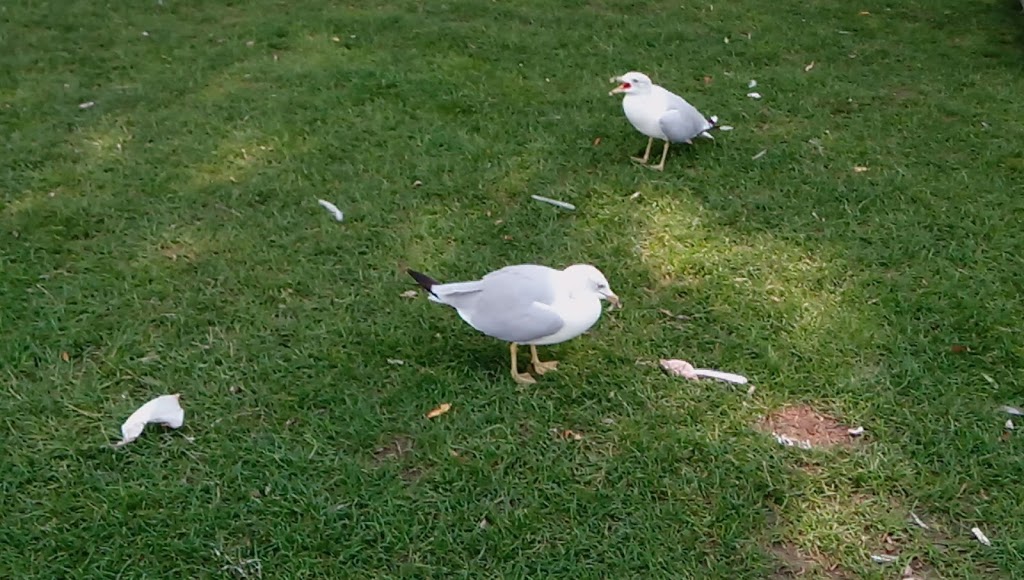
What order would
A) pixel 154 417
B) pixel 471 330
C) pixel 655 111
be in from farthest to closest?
1. pixel 655 111
2. pixel 471 330
3. pixel 154 417

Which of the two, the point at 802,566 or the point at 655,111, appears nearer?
the point at 802,566

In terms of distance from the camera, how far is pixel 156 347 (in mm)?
3154

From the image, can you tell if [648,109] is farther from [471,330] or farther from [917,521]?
[917,521]

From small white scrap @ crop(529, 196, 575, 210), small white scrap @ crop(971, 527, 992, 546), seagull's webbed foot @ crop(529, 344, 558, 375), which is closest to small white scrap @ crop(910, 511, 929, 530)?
small white scrap @ crop(971, 527, 992, 546)

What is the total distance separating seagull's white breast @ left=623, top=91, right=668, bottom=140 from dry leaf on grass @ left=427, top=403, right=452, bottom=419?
6.46 feet

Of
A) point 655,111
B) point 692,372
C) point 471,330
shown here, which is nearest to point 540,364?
point 471,330

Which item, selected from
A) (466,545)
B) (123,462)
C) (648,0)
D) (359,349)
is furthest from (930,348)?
(648,0)

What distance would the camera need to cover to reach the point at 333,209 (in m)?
4.01

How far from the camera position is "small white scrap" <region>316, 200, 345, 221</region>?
3950 millimetres

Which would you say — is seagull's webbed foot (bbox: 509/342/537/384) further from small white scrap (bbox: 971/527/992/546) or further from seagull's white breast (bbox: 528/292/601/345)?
small white scrap (bbox: 971/527/992/546)

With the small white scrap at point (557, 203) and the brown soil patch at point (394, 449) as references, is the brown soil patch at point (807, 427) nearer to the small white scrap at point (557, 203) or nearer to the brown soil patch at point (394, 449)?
the brown soil patch at point (394, 449)

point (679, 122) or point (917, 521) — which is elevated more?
point (679, 122)

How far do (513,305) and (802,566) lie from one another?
1.14 metres

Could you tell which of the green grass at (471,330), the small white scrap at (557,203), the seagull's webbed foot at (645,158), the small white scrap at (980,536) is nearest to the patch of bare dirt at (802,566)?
the green grass at (471,330)
